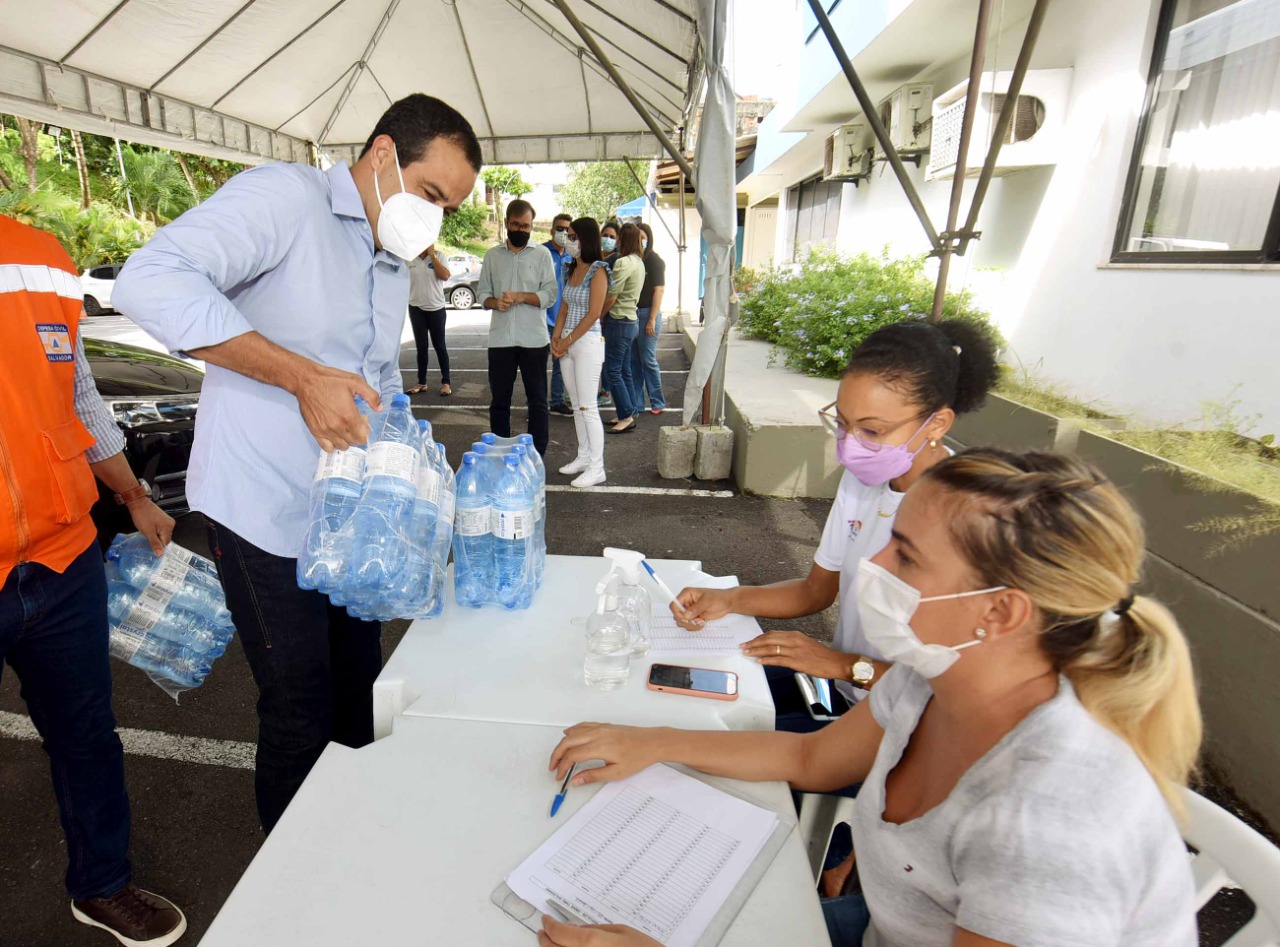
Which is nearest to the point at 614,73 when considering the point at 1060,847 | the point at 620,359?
the point at 620,359

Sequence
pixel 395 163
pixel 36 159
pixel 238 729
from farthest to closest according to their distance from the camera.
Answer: pixel 36 159 < pixel 238 729 < pixel 395 163

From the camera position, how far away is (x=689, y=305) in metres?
18.9

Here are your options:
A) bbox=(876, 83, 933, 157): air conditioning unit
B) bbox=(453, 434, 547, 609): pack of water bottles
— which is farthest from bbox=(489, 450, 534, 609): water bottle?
bbox=(876, 83, 933, 157): air conditioning unit

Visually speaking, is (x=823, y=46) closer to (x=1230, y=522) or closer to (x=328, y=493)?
(x=1230, y=522)

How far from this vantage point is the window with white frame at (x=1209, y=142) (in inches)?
126

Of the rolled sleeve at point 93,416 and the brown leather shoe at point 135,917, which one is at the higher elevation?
the rolled sleeve at point 93,416

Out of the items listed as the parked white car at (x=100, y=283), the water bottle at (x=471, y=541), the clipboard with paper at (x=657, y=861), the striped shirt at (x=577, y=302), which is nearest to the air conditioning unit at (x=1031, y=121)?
the striped shirt at (x=577, y=302)

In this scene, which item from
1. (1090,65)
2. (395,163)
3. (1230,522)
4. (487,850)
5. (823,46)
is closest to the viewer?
(487,850)

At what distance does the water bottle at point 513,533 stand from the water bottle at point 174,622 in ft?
3.80

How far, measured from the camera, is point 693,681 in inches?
57.3

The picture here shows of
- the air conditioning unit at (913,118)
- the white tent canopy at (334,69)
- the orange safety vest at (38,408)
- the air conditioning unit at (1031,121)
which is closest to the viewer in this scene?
the orange safety vest at (38,408)

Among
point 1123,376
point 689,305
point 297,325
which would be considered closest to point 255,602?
point 297,325

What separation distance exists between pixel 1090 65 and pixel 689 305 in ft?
48.3

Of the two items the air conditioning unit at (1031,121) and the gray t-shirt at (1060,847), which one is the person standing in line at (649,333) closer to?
the air conditioning unit at (1031,121)
